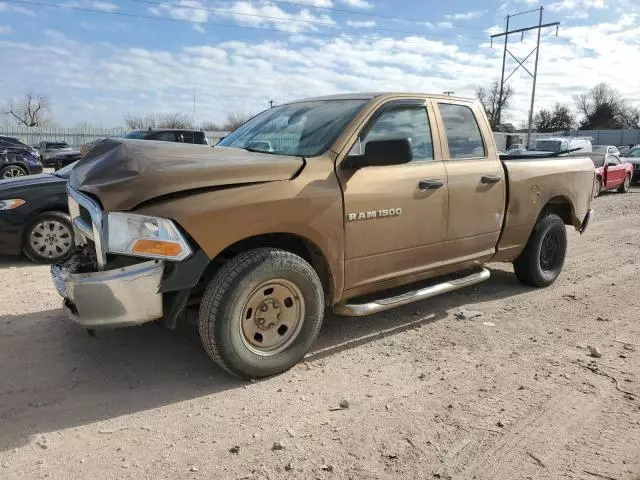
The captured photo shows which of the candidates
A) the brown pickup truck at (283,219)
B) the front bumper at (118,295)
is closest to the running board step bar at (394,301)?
the brown pickup truck at (283,219)

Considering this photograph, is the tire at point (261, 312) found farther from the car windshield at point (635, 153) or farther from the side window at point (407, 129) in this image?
the car windshield at point (635, 153)

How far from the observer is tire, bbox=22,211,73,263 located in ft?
22.1

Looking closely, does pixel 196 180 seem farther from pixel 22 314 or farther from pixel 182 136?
pixel 182 136

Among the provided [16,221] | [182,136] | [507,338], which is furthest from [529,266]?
[182,136]

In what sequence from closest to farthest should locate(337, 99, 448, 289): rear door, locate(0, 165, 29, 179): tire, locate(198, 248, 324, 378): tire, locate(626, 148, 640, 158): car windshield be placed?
locate(198, 248, 324, 378): tire → locate(337, 99, 448, 289): rear door → locate(0, 165, 29, 179): tire → locate(626, 148, 640, 158): car windshield

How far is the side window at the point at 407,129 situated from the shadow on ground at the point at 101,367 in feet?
5.06

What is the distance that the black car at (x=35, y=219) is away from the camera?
6.59 m

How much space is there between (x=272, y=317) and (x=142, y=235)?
105cm

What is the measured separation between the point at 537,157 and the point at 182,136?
11604 mm

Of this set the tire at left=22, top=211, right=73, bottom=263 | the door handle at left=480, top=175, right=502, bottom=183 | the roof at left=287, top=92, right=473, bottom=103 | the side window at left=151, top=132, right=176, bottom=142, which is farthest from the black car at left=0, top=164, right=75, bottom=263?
the side window at left=151, top=132, right=176, bottom=142

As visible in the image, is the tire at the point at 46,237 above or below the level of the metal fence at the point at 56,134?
below

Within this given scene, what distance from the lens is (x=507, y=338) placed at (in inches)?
177

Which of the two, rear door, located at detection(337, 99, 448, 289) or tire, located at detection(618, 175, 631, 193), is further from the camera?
tire, located at detection(618, 175, 631, 193)

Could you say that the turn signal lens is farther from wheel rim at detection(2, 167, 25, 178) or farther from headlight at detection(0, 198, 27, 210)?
wheel rim at detection(2, 167, 25, 178)
